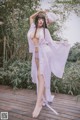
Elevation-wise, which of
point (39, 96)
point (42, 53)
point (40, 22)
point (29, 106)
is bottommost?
point (29, 106)

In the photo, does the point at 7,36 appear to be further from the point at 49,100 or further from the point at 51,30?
the point at 49,100

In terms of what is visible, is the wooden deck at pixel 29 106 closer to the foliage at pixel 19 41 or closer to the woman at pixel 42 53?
the woman at pixel 42 53

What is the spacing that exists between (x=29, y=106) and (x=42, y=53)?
2.97 feet

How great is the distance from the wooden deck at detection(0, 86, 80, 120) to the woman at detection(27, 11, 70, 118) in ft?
0.54

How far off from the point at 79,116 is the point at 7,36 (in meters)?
3.78

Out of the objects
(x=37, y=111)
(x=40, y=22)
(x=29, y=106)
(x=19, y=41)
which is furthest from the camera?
(x=19, y=41)

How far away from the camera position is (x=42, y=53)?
4.11 meters

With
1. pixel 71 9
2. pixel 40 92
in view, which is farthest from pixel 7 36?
pixel 40 92

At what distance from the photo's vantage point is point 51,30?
6918 millimetres

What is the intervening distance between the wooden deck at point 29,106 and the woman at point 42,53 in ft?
0.54

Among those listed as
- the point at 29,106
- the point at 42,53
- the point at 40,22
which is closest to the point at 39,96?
the point at 29,106

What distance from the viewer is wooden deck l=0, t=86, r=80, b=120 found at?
12.6 ft

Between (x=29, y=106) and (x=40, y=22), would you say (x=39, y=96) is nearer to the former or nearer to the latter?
(x=29, y=106)

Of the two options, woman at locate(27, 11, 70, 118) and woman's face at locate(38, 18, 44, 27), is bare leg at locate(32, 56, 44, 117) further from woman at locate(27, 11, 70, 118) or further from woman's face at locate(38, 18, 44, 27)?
woman's face at locate(38, 18, 44, 27)
